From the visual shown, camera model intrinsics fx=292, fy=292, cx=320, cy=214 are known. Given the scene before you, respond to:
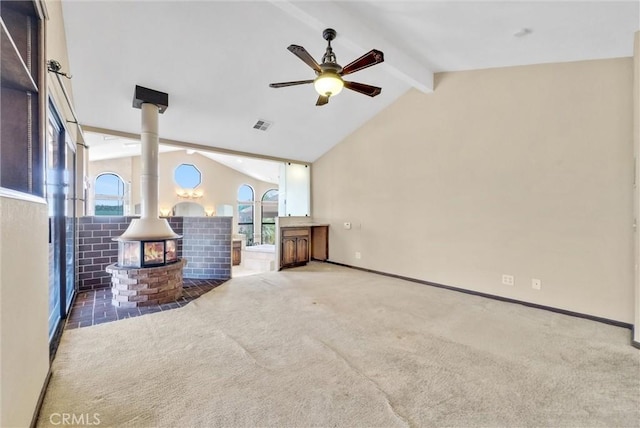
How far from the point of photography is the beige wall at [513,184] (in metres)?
3.05

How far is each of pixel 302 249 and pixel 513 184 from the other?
12.5 feet

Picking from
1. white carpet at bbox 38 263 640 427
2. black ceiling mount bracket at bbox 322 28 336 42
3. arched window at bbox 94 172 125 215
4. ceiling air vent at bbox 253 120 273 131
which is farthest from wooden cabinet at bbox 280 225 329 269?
arched window at bbox 94 172 125 215

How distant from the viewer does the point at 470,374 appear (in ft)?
6.91

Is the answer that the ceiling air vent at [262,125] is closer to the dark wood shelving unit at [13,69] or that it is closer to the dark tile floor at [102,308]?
the dark tile floor at [102,308]

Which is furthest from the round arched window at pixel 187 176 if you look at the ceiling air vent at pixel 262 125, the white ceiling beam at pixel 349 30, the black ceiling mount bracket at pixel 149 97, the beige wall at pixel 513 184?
the white ceiling beam at pixel 349 30

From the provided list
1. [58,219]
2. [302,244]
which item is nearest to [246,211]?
[302,244]

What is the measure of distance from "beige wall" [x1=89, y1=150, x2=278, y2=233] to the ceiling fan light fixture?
8.67 meters

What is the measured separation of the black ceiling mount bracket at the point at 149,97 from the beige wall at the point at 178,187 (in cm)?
670

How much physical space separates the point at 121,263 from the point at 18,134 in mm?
2390

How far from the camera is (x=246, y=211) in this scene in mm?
12195

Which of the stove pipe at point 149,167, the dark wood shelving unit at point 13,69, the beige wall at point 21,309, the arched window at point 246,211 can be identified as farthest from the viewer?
the arched window at point 246,211

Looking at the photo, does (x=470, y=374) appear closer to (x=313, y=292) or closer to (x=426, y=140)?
(x=313, y=292)

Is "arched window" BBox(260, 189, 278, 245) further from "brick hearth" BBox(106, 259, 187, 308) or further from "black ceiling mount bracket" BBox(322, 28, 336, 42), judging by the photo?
"black ceiling mount bracket" BBox(322, 28, 336, 42)

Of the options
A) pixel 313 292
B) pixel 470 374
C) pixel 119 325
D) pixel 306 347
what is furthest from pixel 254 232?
pixel 470 374
